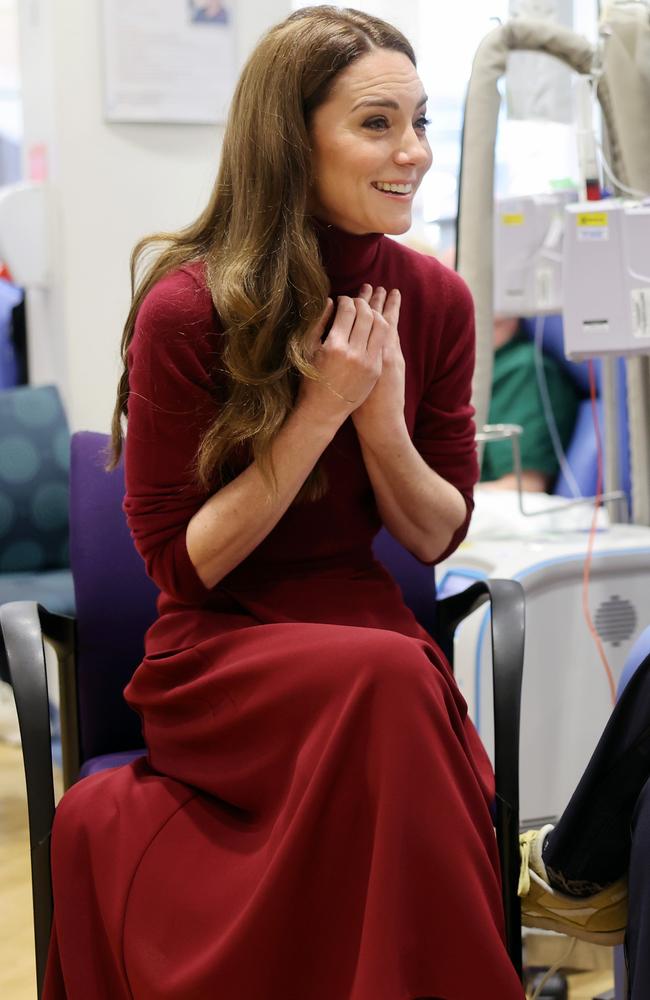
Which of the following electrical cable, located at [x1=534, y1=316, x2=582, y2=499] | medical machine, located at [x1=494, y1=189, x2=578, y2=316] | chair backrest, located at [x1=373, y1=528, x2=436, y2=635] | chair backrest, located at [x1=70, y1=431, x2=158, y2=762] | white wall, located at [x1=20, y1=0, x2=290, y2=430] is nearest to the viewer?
chair backrest, located at [x1=70, y1=431, x2=158, y2=762]

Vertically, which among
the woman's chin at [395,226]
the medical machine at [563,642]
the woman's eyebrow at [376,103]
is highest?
A: the woman's eyebrow at [376,103]

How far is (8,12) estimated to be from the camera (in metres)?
6.72

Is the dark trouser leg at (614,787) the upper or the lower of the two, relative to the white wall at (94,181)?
lower

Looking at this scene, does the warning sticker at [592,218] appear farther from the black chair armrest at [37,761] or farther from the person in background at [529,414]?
the person in background at [529,414]

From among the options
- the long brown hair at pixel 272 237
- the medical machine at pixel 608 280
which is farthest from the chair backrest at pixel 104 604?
the medical machine at pixel 608 280

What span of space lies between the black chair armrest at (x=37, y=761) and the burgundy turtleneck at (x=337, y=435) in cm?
18

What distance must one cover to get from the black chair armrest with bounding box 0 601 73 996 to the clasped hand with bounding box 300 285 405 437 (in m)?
0.42

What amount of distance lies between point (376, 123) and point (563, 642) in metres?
0.97

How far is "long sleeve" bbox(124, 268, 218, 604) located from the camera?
142 centimetres

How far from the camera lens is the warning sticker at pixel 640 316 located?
1936mm

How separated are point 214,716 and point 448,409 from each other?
1.69ft

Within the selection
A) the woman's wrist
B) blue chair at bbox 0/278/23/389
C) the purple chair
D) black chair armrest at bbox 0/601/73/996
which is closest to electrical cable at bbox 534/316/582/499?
blue chair at bbox 0/278/23/389

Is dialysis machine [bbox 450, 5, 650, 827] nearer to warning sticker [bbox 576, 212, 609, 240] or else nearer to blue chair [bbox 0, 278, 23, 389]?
warning sticker [bbox 576, 212, 609, 240]

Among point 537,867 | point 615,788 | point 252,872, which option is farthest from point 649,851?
point 252,872
